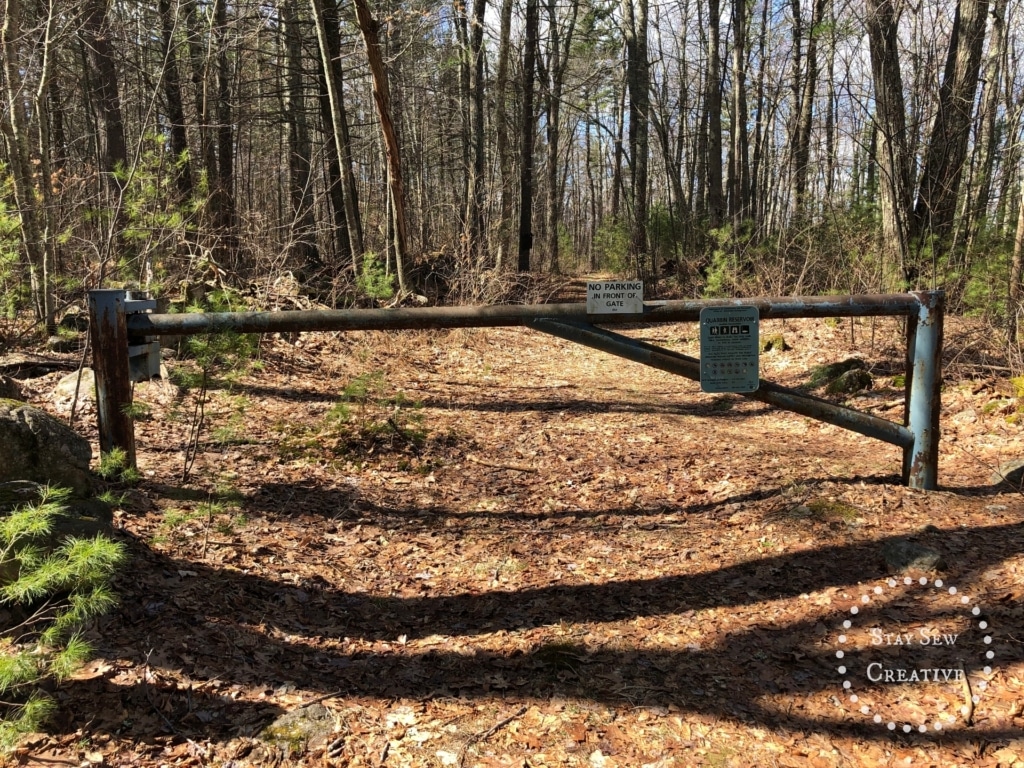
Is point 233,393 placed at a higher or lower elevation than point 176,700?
higher

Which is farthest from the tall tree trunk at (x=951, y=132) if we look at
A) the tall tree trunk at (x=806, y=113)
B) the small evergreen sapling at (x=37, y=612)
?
the small evergreen sapling at (x=37, y=612)

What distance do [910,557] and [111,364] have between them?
427cm

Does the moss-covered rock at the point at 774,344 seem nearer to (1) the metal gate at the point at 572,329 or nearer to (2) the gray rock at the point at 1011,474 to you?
(2) the gray rock at the point at 1011,474

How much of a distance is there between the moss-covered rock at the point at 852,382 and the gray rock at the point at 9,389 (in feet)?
24.0

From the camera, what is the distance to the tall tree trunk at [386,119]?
882cm

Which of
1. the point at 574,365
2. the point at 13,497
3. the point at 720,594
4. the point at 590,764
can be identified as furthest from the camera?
the point at 574,365

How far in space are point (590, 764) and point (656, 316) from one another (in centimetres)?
240

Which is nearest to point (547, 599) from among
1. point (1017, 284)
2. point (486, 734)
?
point (486, 734)

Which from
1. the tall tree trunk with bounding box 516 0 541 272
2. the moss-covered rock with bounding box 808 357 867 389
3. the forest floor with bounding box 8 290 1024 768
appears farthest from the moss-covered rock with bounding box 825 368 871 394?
the tall tree trunk with bounding box 516 0 541 272

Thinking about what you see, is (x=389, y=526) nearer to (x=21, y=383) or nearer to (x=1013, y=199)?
(x=21, y=383)

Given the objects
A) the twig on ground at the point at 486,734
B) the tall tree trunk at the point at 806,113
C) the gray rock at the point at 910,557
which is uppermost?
the tall tree trunk at the point at 806,113

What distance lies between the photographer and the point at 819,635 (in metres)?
2.88

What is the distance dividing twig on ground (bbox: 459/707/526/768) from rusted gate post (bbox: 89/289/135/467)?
265 centimetres

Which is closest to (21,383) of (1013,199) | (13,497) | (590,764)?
(13,497)
